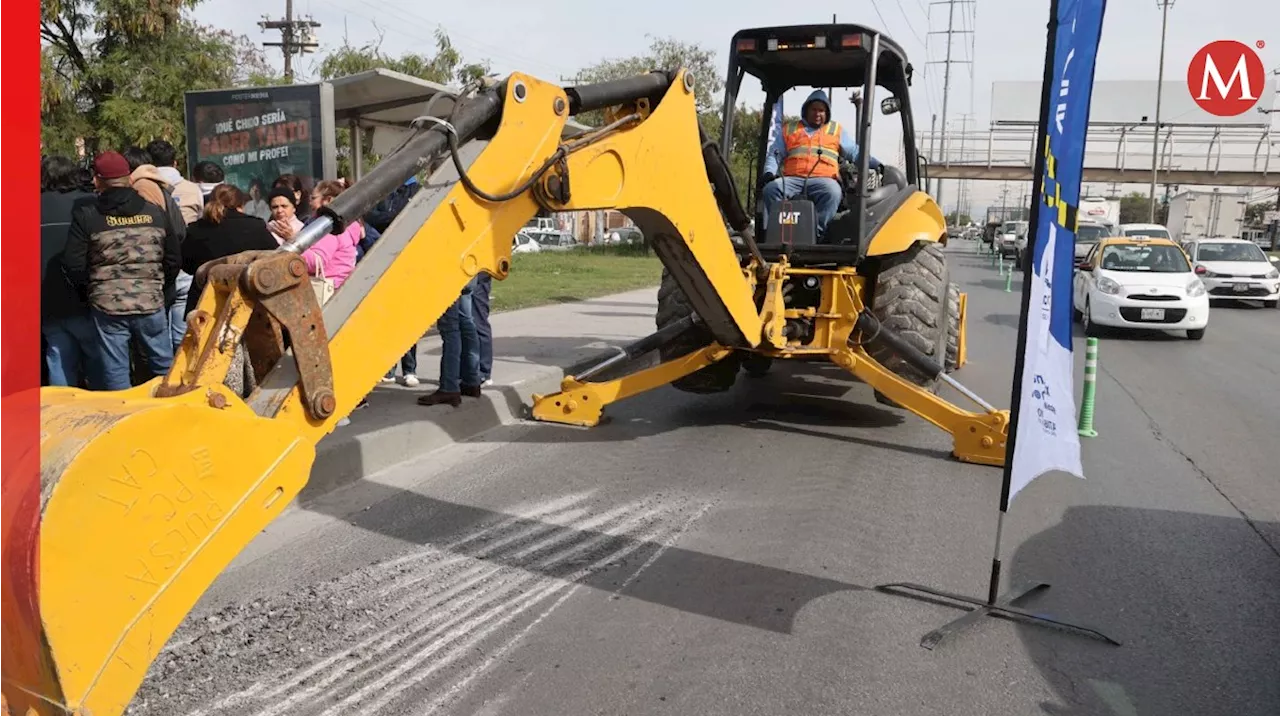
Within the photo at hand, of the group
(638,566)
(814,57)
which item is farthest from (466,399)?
(814,57)

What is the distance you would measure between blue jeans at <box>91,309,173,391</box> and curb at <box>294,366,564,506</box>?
1168 millimetres

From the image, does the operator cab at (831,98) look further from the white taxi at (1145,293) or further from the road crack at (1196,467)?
the white taxi at (1145,293)

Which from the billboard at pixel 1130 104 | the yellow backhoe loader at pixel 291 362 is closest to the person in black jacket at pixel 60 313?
the yellow backhoe loader at pixel 291 362

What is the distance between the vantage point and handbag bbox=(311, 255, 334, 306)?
6.69 m

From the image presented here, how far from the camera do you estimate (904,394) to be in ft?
23.5

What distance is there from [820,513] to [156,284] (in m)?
4.25

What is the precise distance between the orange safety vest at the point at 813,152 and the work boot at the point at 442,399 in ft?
10.7

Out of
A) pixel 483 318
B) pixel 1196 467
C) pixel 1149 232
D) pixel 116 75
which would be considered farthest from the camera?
pixel 1149 232

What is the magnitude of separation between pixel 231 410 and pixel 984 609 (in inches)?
128

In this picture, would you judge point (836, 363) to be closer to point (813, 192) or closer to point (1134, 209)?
point (813, 192)

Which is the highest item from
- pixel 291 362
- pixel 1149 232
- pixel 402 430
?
pixel 1149 232

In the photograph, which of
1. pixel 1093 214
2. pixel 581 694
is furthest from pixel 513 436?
pixel 1093 214

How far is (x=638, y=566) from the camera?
482cm

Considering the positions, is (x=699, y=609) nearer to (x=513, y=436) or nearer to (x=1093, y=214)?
(x=513, y=436)
